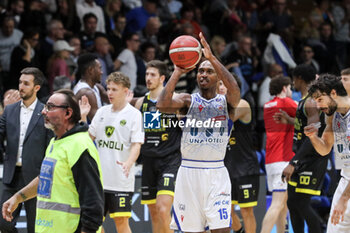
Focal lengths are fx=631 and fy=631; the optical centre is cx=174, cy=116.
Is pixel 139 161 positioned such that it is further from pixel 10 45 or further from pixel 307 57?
pixel 307 57

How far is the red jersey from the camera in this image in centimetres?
1008

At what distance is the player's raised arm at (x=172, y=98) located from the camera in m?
7.32

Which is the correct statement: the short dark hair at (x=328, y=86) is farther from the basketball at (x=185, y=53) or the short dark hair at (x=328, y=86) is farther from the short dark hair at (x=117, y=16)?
the short dark hair at (x=117, y=16)

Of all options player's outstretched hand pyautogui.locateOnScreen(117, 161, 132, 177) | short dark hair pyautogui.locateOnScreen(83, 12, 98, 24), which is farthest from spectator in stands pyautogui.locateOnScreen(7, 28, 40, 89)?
player's outstretched hand pyautogui.locateOnScreen(117, 161, 132, 177)

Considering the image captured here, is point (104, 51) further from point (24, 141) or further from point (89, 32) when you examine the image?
point (24, 141)

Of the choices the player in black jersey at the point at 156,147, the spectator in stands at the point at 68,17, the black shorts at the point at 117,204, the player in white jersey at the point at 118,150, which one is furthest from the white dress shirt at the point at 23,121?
the spectator in stands at the point at 68,17

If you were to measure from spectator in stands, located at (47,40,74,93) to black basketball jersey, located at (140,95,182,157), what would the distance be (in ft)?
11.7

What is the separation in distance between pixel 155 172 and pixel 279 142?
6.82 feet

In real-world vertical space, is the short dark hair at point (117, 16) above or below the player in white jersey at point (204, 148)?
above

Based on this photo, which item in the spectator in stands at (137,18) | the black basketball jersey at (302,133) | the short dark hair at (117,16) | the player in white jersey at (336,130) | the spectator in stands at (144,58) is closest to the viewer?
the player in white jersey at (336,130)

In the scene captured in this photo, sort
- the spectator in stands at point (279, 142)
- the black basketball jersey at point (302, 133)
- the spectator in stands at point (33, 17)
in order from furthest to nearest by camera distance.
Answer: the spectator in stands at point (33, 17)
the spectator in stands at point (279, 142)
the black basketball jersey at point (302, 133)

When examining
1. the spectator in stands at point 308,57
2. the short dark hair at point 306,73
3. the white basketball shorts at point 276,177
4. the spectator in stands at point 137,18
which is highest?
the spectator in stands at point 137,18

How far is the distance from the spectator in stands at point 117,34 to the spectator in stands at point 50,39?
1243 mm

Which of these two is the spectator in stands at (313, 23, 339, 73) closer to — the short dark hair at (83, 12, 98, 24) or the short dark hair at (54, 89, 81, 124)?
the short dark hair at (83, 12, 98, 24)
